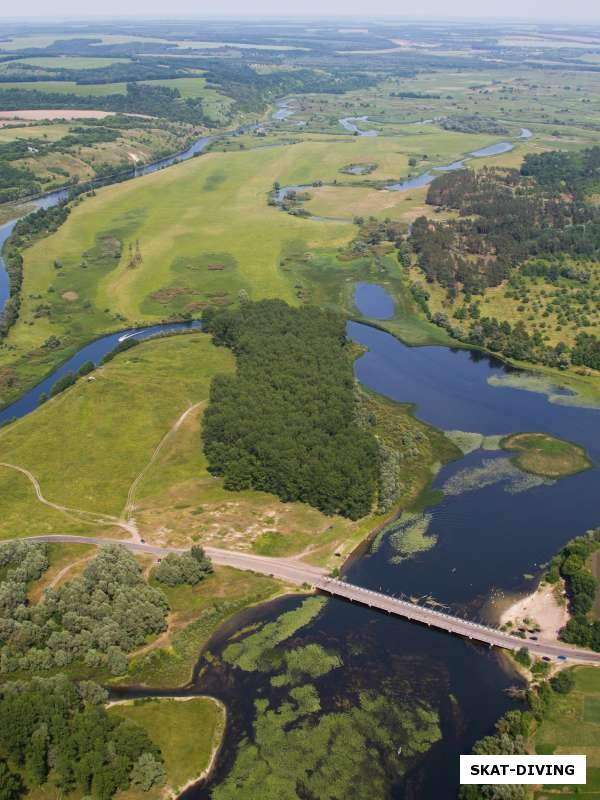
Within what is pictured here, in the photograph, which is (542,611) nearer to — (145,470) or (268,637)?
(268,637)

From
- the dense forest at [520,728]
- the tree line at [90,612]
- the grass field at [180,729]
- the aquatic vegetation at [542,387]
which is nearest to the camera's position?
the dense forest at [520,728]

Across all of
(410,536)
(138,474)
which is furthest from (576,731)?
(138,474)

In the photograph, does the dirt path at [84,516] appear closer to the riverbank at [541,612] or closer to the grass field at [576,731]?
the riverbank at [541,612]

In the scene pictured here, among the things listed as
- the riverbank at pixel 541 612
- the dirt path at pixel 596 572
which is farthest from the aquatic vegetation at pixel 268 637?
the dirt path at pixel 596 572

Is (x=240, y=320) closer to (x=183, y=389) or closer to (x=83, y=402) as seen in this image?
(x=183, y=389)

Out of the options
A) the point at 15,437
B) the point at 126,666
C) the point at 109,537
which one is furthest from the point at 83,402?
the point at 126,666

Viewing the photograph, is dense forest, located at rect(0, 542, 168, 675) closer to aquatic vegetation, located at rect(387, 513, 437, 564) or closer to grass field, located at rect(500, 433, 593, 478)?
aquatic vegetation, located at rect(387, 513, 437, 564)
